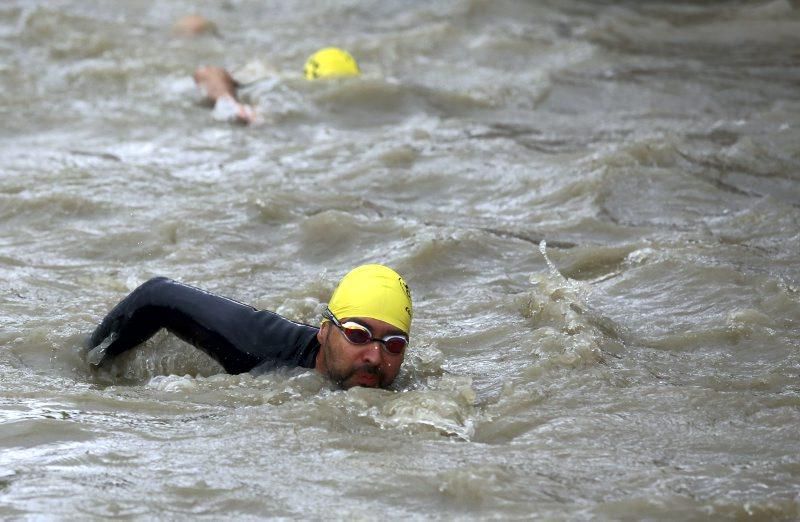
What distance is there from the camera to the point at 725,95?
13289 millimetres

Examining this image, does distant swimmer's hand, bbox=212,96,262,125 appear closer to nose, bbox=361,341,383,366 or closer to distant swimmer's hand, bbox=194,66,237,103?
distant swimmer's hand, bbox=194,66,237,103

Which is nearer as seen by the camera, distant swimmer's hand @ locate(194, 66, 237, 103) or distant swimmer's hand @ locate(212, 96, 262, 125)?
distant swimmer's hand @ locate(212, 96, 262, 125)

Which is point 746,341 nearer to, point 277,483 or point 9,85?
point 277,483

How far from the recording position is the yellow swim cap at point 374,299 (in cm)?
591

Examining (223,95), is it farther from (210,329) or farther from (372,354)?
(372,354)

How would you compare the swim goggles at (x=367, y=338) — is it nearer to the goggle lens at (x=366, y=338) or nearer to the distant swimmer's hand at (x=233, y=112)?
the goggle lens at (x=366, y=338)

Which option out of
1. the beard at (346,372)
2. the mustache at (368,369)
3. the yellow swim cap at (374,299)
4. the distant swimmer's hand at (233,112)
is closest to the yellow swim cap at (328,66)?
the distant swimmer's hand at (233,112)

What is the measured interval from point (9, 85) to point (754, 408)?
10.1m

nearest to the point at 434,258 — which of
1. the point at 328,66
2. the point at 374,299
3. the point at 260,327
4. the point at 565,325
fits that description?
the point at 565,325

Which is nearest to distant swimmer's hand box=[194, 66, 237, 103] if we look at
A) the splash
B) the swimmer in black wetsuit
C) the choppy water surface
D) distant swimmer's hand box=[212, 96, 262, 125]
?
distant swimmer's hand box=[212, 96, 262, 125]

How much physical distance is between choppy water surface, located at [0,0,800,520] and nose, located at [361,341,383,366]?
18 cm

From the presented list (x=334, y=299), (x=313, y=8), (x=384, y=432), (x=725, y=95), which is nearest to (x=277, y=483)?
(x=384, y=432)

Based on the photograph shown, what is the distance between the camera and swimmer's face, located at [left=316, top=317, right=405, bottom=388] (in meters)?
5.87

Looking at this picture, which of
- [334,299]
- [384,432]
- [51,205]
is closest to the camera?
[384,432]
